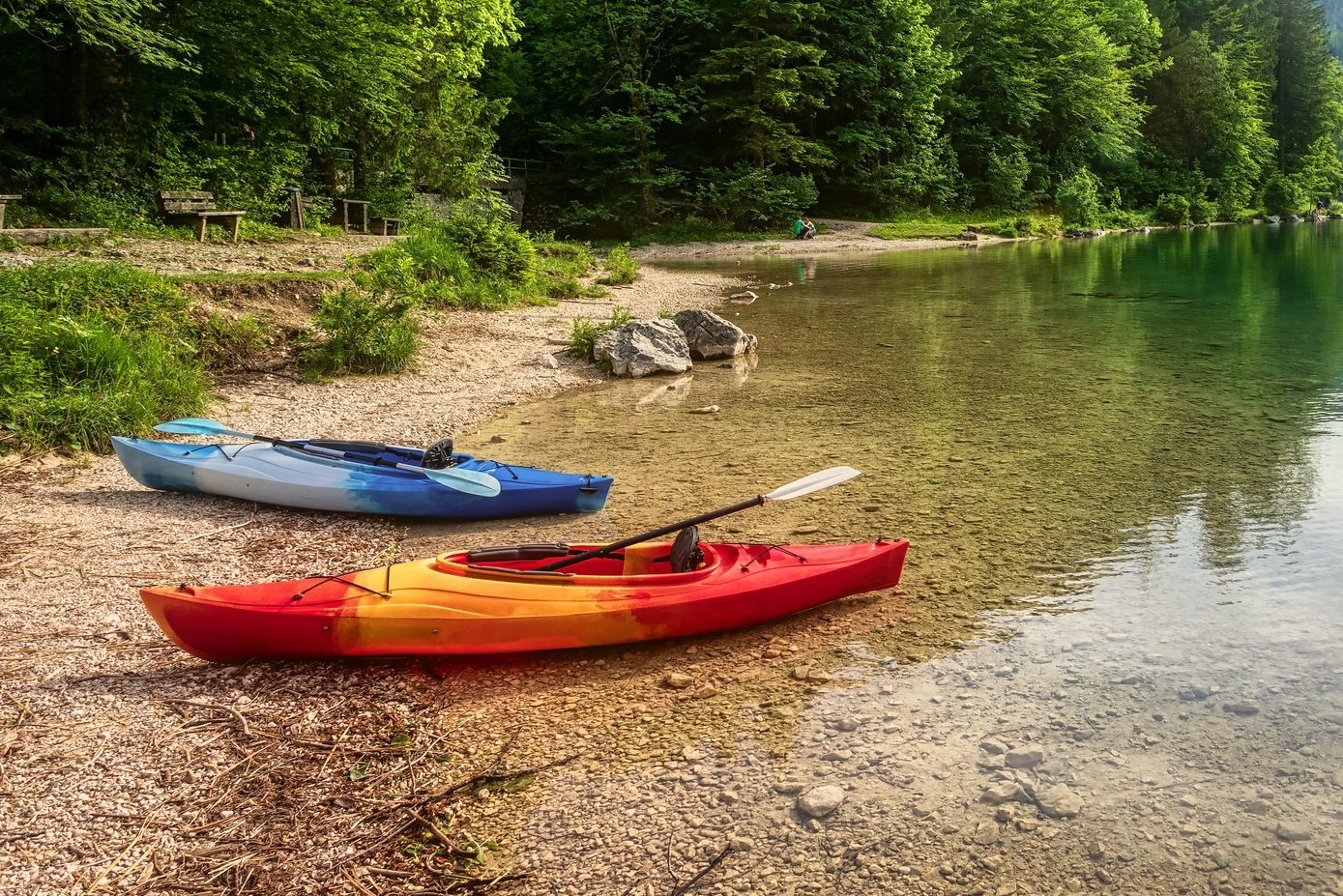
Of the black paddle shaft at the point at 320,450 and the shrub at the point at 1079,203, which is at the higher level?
the shrub at the point at 1079,203

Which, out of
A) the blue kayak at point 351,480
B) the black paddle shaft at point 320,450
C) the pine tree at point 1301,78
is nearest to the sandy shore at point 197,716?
the blue kayak at point 351,480

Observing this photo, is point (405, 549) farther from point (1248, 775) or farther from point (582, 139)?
point (582, 139)

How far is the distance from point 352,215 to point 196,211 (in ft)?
19.3

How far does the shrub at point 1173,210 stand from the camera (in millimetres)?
48688

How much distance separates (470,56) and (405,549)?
22.1m

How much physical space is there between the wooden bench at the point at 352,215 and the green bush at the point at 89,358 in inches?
473

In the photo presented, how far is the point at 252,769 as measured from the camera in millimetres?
3682

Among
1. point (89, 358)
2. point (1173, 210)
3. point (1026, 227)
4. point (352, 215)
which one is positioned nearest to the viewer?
point (89, 358)

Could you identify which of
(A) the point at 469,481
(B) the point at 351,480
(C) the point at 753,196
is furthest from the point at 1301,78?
(B) the point at 351,480

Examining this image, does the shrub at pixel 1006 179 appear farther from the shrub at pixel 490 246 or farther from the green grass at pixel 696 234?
the shrub at pixel 490 246

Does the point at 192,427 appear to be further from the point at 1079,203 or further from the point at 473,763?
the point at 1079,203

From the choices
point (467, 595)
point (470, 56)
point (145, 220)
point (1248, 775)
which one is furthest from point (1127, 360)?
point (470, 56)

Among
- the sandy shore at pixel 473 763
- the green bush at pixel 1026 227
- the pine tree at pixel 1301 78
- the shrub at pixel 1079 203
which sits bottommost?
the sandy shore at pixel 473 763

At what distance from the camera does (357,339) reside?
422 inches
